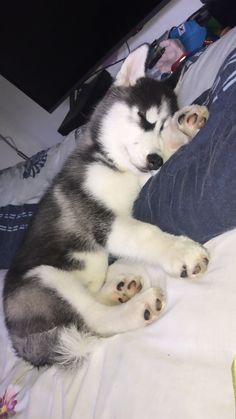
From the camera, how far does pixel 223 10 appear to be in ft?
8.19

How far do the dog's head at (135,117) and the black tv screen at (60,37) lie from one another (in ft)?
3.40

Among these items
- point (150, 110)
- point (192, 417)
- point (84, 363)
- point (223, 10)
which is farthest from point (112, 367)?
point (223, 10)

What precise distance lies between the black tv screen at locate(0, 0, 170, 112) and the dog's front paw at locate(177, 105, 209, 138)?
57.4 inches

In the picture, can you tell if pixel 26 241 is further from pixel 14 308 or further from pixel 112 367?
pixel 112 367

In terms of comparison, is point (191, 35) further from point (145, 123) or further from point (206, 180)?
point (206, 180)

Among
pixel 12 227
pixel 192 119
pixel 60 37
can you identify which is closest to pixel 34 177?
pixel 12 227

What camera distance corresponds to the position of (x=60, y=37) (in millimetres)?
2844

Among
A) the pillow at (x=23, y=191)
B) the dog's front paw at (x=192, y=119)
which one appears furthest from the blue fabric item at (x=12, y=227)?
the dog's front paw at (x=192, y=119)

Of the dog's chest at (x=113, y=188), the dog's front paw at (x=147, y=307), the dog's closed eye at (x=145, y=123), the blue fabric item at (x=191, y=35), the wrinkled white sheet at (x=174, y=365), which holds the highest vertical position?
the dog's closed eye at (x=145, y=123)

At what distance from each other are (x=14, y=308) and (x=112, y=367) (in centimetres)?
57

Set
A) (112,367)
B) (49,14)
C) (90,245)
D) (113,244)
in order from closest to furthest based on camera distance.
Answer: (112,367) < (113,244) < (90,245) < (49,14)

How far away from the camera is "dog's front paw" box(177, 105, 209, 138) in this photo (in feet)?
4.84

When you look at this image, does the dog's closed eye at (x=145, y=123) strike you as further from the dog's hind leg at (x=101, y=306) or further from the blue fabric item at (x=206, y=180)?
the dog's hind leg at (x=101, y=306)

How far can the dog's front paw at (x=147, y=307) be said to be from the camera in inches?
52.7
